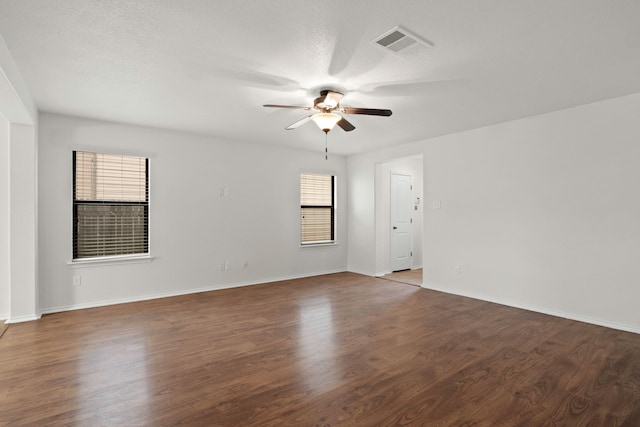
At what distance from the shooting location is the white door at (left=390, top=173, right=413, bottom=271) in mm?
6867

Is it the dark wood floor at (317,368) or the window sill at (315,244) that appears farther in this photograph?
the window sill at (315,244)

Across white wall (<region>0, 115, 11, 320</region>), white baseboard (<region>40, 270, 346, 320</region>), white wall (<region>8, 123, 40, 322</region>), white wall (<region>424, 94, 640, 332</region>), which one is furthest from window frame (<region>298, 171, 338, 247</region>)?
white wall (<region>0, 115, 11, 320</region>)

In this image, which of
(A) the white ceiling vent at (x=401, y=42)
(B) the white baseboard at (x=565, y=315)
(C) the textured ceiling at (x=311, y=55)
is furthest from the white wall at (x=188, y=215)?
(A) the white ceiling vent at (x=401, y=42)

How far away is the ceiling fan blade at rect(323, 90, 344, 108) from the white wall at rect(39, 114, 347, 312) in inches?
108

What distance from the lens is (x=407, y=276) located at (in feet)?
21.2

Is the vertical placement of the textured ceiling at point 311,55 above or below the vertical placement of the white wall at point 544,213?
above

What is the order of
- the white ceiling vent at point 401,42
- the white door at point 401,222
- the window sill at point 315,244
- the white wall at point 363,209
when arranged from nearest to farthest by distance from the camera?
the white ceiling vent at point 401,42
the window sill at point 315,244
the white wall at point 363,209
the white door at point 401,222

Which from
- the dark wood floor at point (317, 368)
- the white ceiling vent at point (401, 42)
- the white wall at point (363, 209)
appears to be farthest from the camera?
the white wall at point (363, 209)

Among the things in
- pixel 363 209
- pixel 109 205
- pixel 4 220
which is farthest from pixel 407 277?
pixel 4 220

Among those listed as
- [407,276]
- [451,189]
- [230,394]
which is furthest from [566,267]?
[230,394]

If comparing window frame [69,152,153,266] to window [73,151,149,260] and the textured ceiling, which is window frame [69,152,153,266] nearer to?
window [73,151,149,260]

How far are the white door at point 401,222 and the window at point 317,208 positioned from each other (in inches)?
49.2

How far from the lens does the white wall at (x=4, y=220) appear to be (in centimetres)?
386

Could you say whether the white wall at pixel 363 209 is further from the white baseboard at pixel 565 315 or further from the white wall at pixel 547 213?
the white baseboard at pixel 565 315
